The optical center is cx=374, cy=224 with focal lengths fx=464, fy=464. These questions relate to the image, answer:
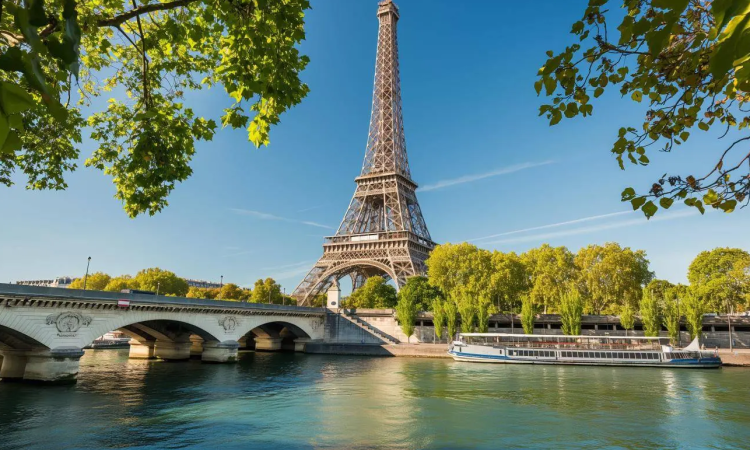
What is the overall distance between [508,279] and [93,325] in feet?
146

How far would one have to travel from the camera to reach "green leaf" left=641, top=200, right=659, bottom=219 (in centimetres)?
413

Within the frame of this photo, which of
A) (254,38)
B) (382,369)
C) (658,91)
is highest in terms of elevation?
(254,38)

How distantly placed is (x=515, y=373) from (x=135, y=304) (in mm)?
26867

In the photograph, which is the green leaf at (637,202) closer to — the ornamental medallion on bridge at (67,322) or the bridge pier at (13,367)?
the ornamental medallion on bridge at (67,322)

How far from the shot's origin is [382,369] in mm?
35812

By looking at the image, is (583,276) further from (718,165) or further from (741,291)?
(718,165)

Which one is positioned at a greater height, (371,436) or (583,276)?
(583,276)

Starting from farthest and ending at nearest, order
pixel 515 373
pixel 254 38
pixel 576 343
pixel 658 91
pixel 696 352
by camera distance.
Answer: pixel 576 343 < pixel 696 352 < pixel 515 373 < pixel 254 38 < pixel 658 91

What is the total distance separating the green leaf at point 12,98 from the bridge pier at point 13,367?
105 feet

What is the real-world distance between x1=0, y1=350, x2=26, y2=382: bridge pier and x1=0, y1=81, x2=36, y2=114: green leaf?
32056 millimetres

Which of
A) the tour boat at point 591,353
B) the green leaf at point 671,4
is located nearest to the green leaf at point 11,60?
the green leaf at point 671,4

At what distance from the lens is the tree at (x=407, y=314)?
176ft

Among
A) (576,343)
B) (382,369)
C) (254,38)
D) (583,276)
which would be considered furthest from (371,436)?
(583,276)

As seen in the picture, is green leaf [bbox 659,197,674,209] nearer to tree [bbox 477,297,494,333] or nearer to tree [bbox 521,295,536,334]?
tree [bbox 477,297,494,333]
